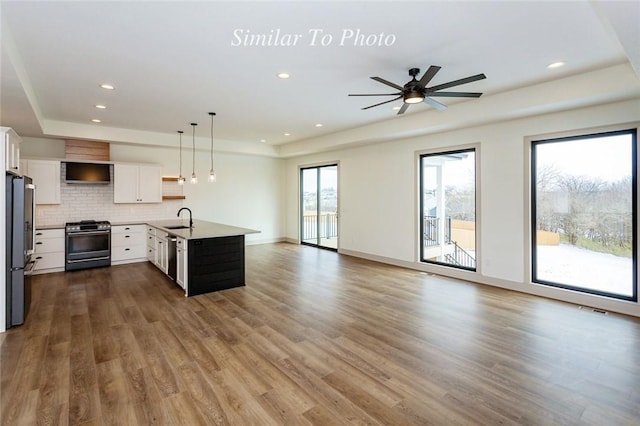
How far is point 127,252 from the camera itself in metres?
6.80

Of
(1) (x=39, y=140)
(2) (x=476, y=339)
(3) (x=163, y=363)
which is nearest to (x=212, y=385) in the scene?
(3) (x=163, y=363)

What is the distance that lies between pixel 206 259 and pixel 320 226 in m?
4.60

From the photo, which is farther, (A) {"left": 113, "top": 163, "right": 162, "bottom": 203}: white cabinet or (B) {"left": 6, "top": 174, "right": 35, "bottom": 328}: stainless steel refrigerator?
(A) {"left": 113, "top": 163, "right": 162, "bottom": 203}: white cabinet

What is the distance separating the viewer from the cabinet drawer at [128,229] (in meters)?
6.61

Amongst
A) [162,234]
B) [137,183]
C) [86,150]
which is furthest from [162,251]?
[86,150]

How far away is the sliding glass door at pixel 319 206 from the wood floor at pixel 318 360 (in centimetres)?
396

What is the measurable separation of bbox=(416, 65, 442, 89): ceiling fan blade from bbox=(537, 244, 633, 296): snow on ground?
130 inches

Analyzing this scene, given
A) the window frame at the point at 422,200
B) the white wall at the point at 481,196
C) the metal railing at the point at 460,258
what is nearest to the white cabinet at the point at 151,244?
the white wall at the point at 481,196

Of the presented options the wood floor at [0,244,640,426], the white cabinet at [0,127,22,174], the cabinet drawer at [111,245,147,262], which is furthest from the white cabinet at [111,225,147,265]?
the white cabinet at [0,127,22,174]

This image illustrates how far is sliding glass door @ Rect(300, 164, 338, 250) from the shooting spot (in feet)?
28.1

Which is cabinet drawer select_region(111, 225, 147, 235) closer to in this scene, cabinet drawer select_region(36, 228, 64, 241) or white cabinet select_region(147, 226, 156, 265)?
white cabinet select_region(147, 226, 156, 265)

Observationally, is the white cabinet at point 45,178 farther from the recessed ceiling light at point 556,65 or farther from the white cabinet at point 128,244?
the recessed ceiling light at point 556,65

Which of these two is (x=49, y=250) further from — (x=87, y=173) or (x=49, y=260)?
(x=87, y=173)

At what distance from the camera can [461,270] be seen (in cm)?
560
